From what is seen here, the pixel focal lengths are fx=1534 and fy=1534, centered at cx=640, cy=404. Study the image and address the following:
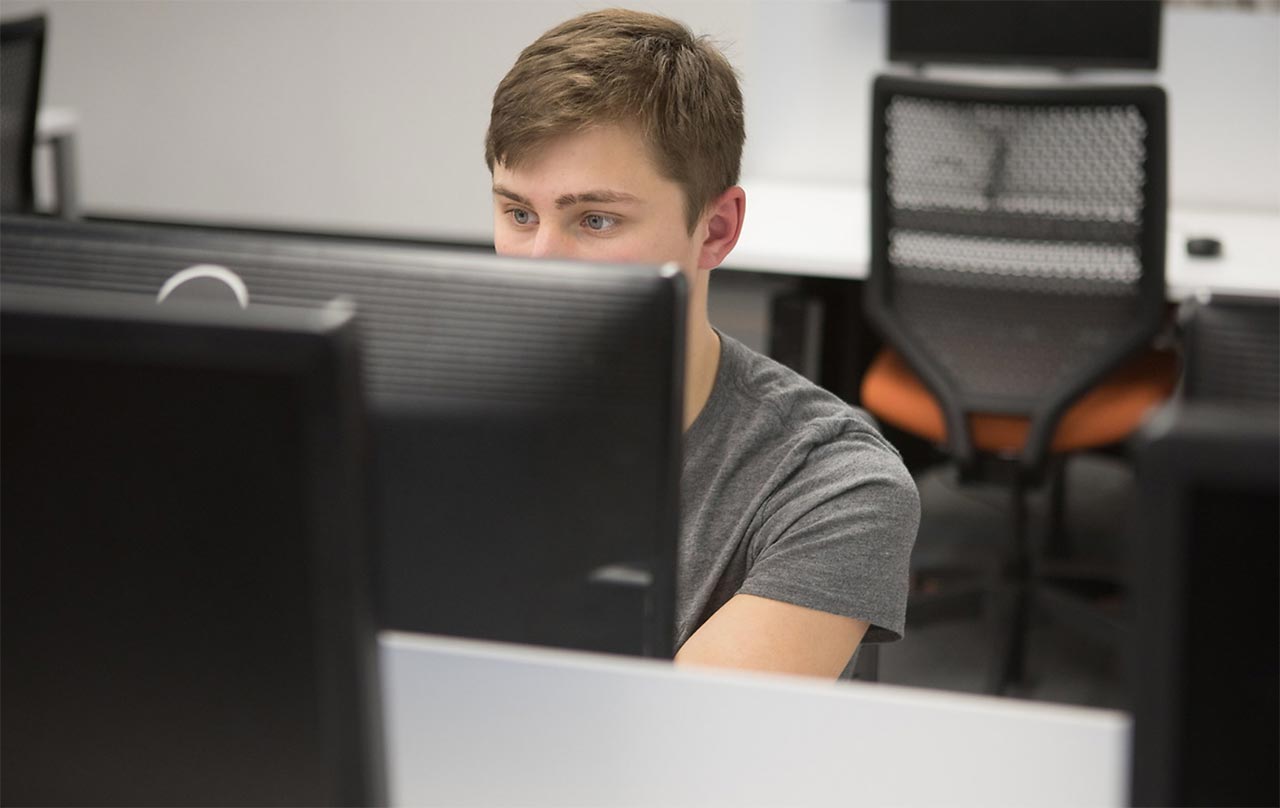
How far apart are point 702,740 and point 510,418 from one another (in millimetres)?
191

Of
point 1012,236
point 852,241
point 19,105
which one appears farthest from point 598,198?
point 19,105

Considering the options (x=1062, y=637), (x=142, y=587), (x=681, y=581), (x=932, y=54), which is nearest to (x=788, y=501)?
(x=681, y=581)

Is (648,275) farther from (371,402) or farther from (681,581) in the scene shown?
(681,581)

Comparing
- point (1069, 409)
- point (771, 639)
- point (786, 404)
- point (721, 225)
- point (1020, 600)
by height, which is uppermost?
point (721, 225)

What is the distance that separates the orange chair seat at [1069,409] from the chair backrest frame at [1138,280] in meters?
0.03

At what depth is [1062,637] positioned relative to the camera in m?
2.84

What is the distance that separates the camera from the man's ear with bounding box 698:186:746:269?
4.40 feet

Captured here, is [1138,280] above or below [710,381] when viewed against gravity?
below

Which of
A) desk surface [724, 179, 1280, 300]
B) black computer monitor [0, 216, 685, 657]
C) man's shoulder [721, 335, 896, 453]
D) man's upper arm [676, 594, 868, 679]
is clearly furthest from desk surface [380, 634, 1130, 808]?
desk surface [724, 179, 1280, 300]

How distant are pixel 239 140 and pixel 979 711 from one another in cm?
454

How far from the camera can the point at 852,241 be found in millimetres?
2826

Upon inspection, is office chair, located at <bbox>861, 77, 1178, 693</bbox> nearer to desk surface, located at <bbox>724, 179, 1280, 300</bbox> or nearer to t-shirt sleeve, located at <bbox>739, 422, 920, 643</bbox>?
desk surface, located at <bbox>724, 179, 1280, 300</bbox>

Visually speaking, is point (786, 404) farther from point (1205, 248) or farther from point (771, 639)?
point (1205, 248)

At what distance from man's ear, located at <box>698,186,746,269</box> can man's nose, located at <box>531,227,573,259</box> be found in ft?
0.43
